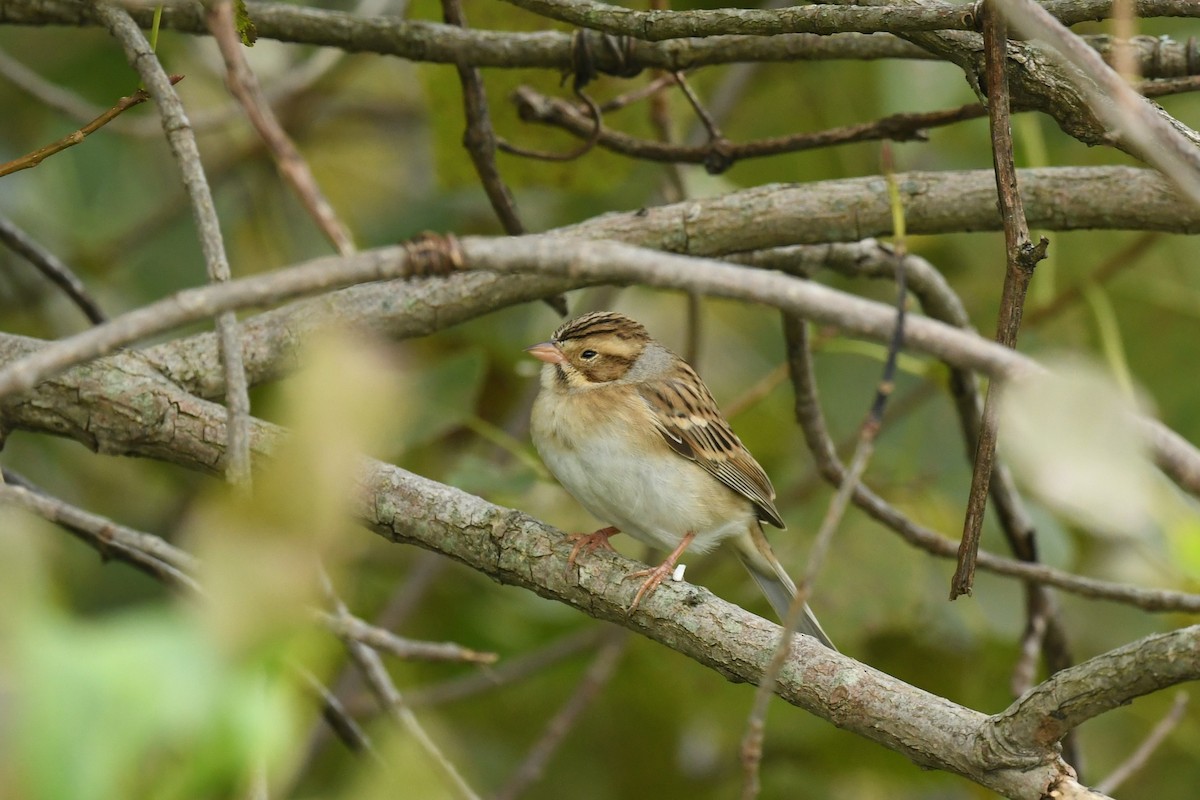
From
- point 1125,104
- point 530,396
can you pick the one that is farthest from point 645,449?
point 1125,104

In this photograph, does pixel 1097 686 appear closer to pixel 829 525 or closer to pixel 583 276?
pixel 829 525

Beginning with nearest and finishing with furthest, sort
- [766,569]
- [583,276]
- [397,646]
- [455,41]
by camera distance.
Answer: [583,276] → [397,646] → [455,41] → [766,569]

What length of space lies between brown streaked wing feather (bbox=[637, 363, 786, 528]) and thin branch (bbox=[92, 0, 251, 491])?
1.51 m

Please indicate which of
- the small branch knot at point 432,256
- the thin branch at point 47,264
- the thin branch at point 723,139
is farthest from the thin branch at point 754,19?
the thin branch at point 47,264

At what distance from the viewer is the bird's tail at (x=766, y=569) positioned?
3668 millimetres

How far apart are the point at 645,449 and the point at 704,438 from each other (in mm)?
Answer: 230

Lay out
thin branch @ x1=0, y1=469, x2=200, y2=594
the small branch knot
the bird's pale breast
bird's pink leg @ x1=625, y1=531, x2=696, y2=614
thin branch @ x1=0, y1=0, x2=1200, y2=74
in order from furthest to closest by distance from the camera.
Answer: the bird's pale breast
thin branch @ x1=0, y1=0, x2=1200, y2=74
bird's pink leg @ x1=625, y1=531, x2=696, y2=614
thin branch @ x1=0, y1=469, x2=200, y2=594
the small branch knot

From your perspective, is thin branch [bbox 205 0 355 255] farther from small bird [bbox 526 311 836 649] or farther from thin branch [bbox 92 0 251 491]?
small bird [bbox 526 311 836 649]

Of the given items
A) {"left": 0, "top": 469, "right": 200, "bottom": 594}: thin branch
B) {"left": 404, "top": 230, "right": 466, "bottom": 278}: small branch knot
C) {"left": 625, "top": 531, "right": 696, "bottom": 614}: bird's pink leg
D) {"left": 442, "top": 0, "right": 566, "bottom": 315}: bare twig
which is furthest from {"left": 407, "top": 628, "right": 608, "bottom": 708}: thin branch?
{"left": 404, "top": 230, "right": 466, "bottom": 278}: small branch knot

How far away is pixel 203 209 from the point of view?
2064 mm

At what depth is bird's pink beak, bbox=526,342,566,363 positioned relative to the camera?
3.48m

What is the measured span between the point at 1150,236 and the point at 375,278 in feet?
12.1

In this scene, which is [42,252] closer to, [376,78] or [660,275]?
[660,275]

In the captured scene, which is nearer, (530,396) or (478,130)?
(478,130)
